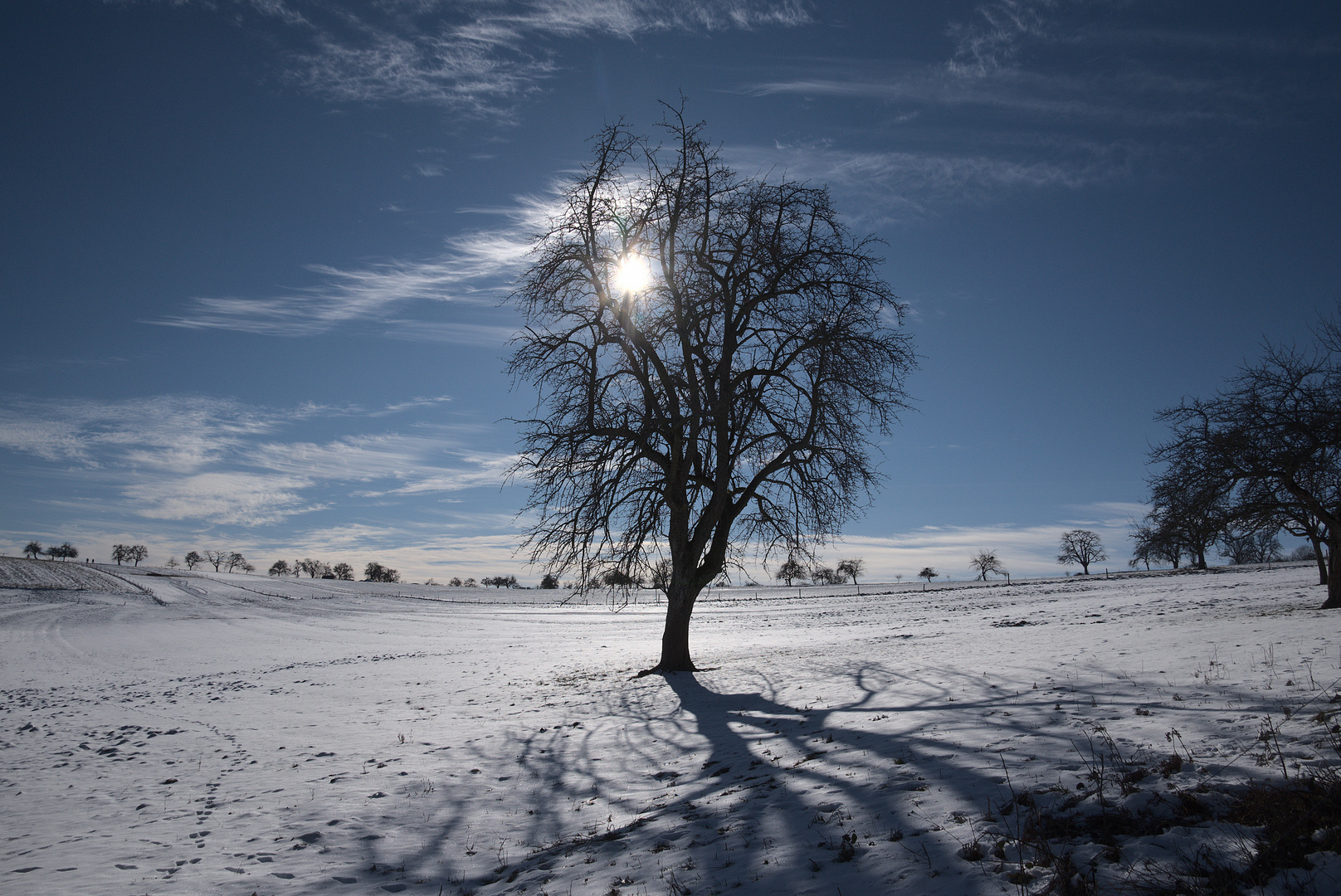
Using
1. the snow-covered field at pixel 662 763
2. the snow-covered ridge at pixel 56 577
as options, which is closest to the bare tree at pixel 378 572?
the snow-covered ridge at pixel 56 577

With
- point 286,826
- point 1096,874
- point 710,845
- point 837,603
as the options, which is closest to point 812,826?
point 710,845

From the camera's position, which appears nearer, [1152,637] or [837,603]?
[1152,637]

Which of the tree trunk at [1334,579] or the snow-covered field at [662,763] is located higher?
the tree trunk at [1334,579]

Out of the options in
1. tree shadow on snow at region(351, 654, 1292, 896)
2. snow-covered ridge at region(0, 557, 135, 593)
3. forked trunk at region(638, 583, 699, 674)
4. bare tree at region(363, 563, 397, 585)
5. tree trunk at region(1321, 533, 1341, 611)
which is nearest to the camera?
tree shadow on snow at region(351, 654, 1292, 896)

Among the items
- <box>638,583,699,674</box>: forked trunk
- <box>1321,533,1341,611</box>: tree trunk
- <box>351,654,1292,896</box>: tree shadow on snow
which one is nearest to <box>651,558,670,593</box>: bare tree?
<box>638,583,699,674</box>: forked trunk

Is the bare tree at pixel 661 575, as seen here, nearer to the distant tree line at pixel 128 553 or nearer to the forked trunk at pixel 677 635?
the forked trunk at pixel 677 635

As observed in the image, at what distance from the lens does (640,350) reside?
15.5 metres

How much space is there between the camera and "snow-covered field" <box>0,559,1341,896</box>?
4879mm

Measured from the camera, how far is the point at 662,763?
8.35 m

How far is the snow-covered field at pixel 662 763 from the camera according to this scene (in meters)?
4.88

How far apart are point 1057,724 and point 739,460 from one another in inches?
378

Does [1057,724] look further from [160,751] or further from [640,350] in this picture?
[160,751]

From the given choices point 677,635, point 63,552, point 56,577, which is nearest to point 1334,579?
point 677,635

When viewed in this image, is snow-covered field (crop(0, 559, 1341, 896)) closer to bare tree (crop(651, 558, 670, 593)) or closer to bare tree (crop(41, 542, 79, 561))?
bare tree (crop(651, 558, 670, 593))
